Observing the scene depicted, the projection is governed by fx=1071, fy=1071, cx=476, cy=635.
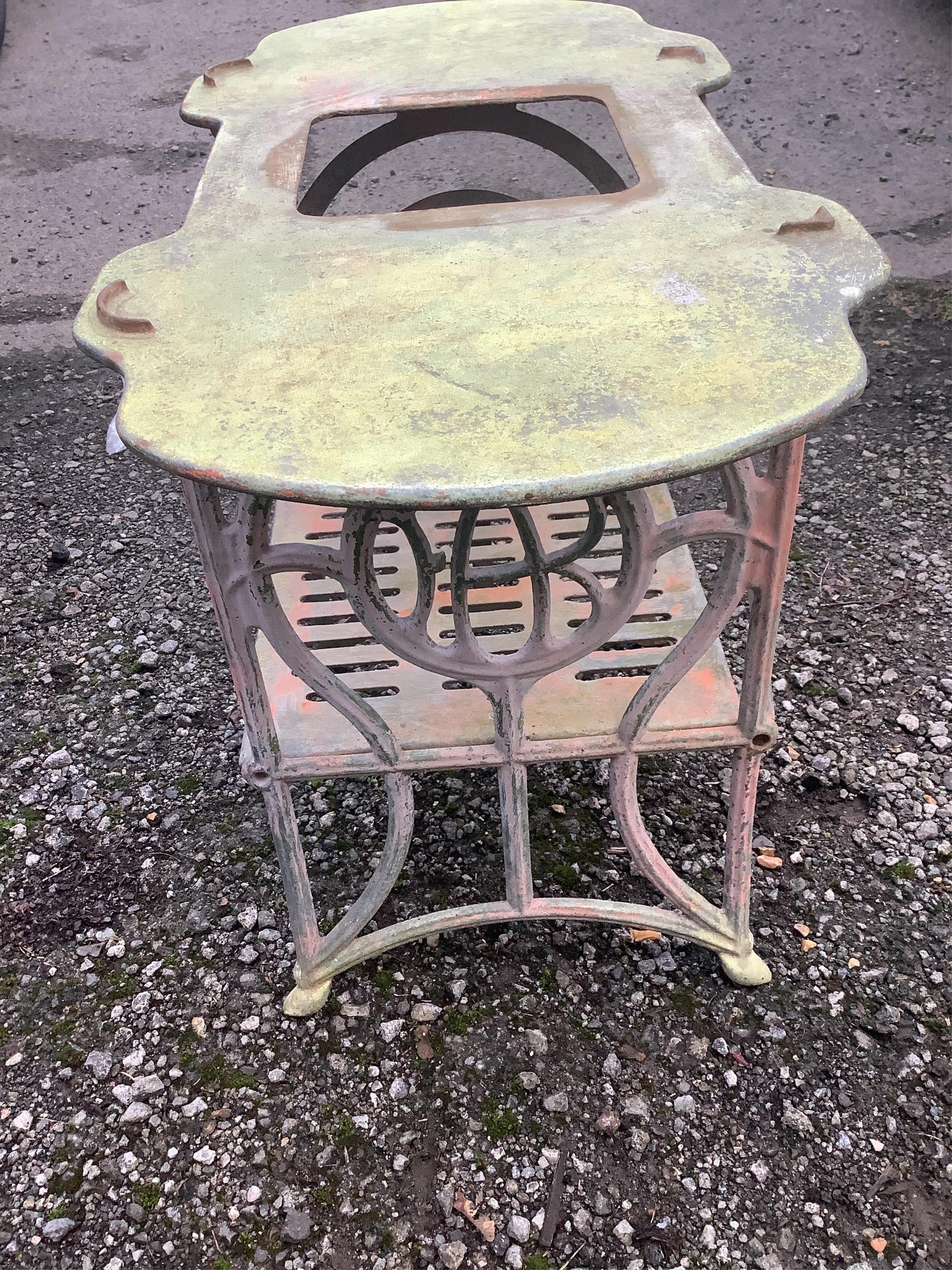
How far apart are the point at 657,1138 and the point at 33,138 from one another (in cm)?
522

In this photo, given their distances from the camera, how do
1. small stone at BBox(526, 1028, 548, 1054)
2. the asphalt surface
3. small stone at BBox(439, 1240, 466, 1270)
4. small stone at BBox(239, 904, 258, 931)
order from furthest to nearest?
the asphalt surface < small stone at BBox(239, 904, 258, 931) < small stone at BBox(526, 1028, 548, 1054) < small stone at BBox(439, 1240, 466, 1270)

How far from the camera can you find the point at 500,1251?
1517 mm

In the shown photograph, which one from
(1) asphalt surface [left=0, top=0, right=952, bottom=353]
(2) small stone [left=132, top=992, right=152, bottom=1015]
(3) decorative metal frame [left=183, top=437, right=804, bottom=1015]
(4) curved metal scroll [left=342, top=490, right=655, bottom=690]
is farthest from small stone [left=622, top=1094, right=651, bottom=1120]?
(1) asphalt surface [left=0, top=0, right=952, bottom=353]

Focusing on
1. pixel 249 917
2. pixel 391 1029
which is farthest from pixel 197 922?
pixel 391 1029

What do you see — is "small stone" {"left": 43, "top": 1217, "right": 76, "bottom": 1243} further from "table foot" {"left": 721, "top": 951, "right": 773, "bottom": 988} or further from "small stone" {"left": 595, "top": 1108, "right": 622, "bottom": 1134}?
"table foot" {"left": 721, "top": 951, "right": 773, "bottom": 988}

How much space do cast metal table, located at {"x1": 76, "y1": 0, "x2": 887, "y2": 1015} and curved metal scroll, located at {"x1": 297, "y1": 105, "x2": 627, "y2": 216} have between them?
14.3 inches

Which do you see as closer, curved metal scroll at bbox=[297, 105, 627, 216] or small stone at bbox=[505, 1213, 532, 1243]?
small stone at bbox=[505, 1213, 532, 1243]

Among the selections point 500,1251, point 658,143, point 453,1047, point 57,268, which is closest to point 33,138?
point 57,268

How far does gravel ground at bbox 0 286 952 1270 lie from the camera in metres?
1.55

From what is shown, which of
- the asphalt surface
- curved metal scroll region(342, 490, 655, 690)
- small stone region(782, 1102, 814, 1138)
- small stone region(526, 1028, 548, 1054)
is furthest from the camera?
the asphalt surface

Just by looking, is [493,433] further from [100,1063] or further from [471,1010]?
[100,1063]

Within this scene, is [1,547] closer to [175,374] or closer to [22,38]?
[175,374]

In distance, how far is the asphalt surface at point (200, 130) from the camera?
400cm

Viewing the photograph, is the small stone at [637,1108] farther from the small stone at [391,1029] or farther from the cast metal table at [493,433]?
the small stone at [391,1029]
